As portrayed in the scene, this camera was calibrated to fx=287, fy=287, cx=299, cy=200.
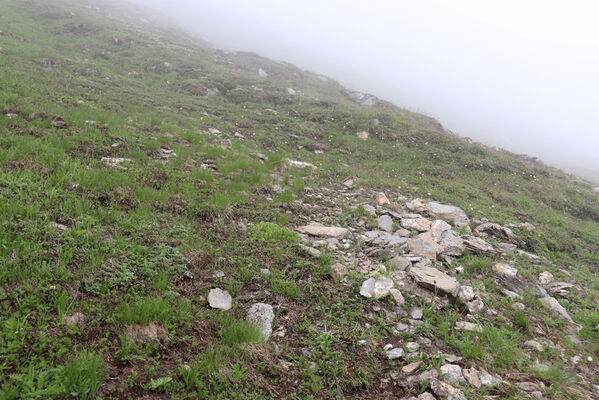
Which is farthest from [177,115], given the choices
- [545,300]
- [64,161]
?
[545,300]

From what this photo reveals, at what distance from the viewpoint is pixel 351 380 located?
404 centimetres

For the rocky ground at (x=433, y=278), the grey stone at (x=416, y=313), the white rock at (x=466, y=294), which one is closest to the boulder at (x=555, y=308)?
the rocky ground at (x=433, y=278)

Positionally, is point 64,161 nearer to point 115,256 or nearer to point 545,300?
point 115,256

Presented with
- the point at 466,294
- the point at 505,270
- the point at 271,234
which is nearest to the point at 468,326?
the point at 466,294

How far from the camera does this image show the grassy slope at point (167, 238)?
11.7 ft

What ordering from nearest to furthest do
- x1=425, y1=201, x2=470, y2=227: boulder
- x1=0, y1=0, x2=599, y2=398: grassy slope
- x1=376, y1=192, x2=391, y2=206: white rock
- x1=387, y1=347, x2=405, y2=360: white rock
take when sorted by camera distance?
x1=0, y1=0, x2=599, y2=398: grassy slope < x1=387, y1=347, x2=405, y2=360: white rock < x1=425, y1=201, x2=470, y2=227: boulder < x1=376, y1=192, x2=391, y2=206: white rock

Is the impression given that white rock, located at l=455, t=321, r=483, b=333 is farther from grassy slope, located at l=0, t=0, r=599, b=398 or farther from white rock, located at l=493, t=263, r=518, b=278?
white rock, located at l=493, t=263, r=518, b=278

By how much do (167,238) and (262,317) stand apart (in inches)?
105

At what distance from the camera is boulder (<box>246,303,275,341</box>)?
464 cm

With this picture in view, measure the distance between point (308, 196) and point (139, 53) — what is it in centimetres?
2832

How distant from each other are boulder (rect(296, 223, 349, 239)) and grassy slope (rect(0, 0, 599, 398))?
59 cm

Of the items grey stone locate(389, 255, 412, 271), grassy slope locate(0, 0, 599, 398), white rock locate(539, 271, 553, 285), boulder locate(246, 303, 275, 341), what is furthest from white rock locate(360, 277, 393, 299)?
white rock locate(539, 271, 553, 285)

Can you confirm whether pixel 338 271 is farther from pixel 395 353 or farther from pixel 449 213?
pixel 449 213

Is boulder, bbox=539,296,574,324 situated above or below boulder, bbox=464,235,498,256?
below
